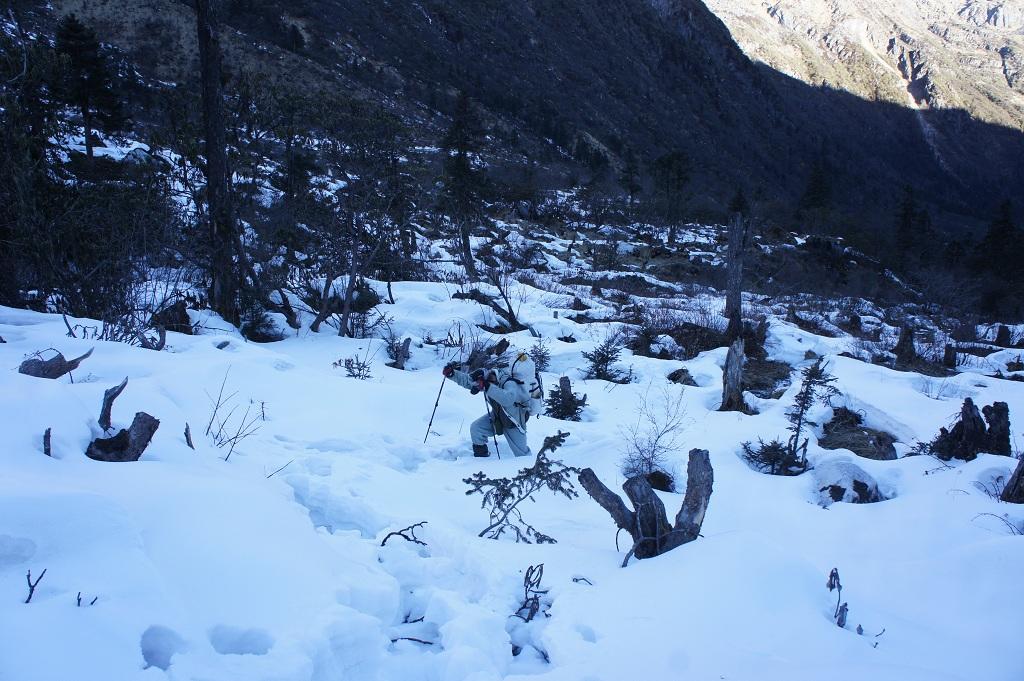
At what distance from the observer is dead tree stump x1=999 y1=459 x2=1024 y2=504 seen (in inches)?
149

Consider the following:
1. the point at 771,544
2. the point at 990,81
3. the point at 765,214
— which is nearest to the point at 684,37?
the point at 765,214

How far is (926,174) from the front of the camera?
11962cm

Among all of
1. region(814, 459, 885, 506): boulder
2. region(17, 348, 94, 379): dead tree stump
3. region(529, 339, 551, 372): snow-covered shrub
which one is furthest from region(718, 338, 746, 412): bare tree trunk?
region(17, 348, 94, 379): dead tree stump

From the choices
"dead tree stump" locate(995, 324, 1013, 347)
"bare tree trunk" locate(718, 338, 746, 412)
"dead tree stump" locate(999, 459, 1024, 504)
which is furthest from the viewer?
"dead tree stump" locate(995, 324, 1013, 347)

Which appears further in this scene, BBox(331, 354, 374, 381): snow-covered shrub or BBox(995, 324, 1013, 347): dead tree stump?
BBox(995, 324, 1013, 347): dead tree stump

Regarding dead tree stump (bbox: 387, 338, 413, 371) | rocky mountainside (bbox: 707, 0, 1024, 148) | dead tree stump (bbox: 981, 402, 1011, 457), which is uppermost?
rocky mountainside (bbox: 707, 0, 1024, 148)

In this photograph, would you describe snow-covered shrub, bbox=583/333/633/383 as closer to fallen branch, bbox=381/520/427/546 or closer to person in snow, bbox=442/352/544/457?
person in snow, bbox=442/352/544/457

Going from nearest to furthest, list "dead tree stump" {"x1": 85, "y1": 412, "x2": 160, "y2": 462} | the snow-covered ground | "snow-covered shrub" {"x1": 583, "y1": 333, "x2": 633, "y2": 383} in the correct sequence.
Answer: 1. the snow-covered ground
2. "dead tree stump" {"x1": 85, "y1": 412, "x2": 160, "y2": 462}
3. "snow-covered shrub" {"x1": 583, "y1": 333, "x2": 633, "y2": 383}

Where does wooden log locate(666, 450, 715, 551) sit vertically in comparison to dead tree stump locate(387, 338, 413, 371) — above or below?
above

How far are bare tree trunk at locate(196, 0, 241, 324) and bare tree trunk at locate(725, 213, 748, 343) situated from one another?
9040mm

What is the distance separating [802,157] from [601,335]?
330 feet

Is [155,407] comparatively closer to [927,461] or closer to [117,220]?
[117,220]

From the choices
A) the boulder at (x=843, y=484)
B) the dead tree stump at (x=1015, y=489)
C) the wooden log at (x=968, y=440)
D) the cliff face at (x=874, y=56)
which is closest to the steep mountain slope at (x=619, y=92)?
the cliff face at (x=874, y=56)

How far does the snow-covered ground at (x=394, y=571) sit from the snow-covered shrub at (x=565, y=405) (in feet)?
7.85
